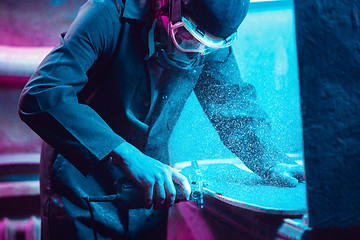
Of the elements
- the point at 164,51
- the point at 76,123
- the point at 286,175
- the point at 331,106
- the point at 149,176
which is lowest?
the point at 286,175

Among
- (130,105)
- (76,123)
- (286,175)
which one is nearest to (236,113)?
(286,175)

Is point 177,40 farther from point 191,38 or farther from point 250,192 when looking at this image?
point 250,192

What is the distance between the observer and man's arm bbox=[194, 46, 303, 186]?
125 cm

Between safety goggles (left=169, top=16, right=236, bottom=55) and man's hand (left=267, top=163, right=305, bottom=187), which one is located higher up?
safety goggles (left=169, top=16, right=236, bottom=55)

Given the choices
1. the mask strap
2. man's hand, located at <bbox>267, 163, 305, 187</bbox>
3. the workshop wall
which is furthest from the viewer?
the mask strap

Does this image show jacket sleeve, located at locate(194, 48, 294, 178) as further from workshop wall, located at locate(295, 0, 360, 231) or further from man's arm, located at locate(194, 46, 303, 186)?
workshop wall, located at locate(295, 0, 360, 231)

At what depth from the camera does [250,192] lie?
100 centimetres

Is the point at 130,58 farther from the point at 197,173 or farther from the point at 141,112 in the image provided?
the point at 197,173

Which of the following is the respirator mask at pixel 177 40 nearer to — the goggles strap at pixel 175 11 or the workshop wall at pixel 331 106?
the goggles strap at pixel 175 11

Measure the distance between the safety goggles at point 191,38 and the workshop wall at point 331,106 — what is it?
59 cm

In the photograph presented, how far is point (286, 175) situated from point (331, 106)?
0.63 meters

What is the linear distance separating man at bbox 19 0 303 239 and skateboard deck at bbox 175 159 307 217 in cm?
9

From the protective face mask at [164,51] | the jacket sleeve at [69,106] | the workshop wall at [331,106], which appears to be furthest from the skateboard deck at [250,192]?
the protective face mask at [164,51]

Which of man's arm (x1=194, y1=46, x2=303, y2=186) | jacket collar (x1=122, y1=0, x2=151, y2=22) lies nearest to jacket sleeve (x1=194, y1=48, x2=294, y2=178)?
man's arm (x1=194, y1=46, x2=303, y2=186)
